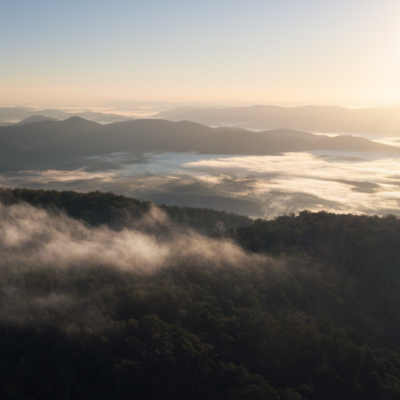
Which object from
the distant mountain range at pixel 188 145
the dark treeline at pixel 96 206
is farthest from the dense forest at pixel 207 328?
the distant mountain range at pixel 188 145

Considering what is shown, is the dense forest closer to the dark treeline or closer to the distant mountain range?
the dark treeline

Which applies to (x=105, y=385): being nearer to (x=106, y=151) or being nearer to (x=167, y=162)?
(x=167, y=162)

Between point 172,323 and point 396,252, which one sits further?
point 396,252

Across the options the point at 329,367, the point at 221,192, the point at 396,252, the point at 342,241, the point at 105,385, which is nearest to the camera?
the point at 105,385

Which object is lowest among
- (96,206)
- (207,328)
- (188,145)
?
(207,328)

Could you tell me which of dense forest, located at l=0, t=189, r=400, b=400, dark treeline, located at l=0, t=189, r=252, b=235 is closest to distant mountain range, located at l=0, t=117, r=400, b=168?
dark treeline, located at l=0, t=189, r=252, b=235

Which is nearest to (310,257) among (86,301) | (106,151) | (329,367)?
(329,367)

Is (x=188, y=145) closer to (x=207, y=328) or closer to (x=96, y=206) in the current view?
(x=96, y=206)

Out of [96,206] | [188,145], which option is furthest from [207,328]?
[188,145]
